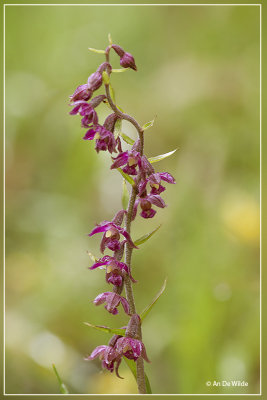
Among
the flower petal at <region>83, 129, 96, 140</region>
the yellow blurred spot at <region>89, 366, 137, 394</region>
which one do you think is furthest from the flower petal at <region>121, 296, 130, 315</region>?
the yellow blurred spot at <region>89, 366, 137, 394</region>

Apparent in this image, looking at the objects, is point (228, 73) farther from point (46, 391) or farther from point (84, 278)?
point (46, 391)

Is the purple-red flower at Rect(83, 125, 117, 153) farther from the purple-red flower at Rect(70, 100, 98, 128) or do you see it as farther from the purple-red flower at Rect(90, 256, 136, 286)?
the purple-red flower at Rect(90, 256, 136, 286)

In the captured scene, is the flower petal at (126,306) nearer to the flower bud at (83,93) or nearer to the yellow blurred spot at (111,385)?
the flower bud at (83,93)

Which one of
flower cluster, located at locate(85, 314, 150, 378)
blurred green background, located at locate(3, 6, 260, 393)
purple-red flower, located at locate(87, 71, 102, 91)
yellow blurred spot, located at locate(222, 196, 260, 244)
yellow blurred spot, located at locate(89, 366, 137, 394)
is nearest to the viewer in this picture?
purple-red flower, located at locate(87, 71, 102, 91)

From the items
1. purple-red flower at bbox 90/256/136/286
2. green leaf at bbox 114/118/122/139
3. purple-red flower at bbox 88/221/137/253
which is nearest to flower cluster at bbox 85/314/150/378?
purple-red flower at bbox 90/256/136/286

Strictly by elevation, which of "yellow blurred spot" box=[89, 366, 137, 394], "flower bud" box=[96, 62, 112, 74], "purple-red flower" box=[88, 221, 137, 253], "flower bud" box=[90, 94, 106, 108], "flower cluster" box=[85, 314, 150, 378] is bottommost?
"yellow blurred spot" box=[89, 366, 137, 394]

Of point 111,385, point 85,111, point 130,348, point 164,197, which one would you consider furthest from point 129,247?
point 164,197

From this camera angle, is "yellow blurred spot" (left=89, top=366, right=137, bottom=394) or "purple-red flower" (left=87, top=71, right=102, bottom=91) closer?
"purple-red flower" (left=87, top=71, right=102, bottom=91)

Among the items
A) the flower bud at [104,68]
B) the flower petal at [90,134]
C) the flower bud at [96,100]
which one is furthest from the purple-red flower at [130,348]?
the flower bud at [104,68]

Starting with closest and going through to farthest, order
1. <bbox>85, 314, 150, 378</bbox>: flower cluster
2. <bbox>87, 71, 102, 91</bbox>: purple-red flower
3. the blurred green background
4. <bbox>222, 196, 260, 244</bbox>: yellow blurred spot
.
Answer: <bbox>87, 71, 102, 91</bbox>: purple-red flower, <bbox>85, 314, 150, 378</bbox>: flower cluster, the blurred green background, <bbox>222, 196, 260, 244</bbox>: yellow blurred spot

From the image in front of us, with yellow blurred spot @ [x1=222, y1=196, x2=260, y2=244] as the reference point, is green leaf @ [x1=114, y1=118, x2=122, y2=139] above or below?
above
